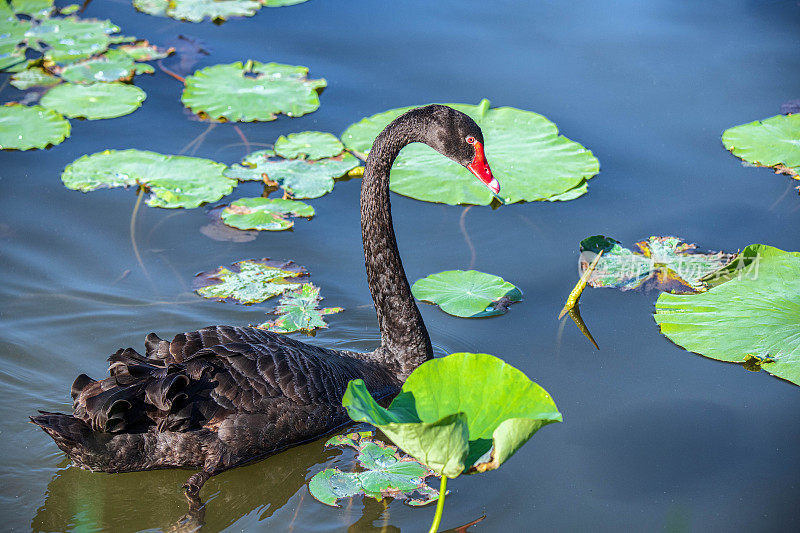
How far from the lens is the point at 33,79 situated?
7566 mm

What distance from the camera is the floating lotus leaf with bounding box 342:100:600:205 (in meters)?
5.83

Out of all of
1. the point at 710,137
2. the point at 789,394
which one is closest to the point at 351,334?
the point at 789,394

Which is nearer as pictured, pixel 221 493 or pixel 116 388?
pixel 116 388

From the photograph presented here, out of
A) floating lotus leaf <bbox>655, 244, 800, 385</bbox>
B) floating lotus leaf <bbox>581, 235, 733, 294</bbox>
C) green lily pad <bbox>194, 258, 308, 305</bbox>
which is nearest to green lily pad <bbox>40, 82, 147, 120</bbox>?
green lily pad <bbox>194, 258, 308, 305</bbox>

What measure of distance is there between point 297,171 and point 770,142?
347 centimetres

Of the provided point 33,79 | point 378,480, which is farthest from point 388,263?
point 33,79

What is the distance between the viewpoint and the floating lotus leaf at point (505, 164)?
19.1ft

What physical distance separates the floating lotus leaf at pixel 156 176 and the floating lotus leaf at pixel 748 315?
3137 mm

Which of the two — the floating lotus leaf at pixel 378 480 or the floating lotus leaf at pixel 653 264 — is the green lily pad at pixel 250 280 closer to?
the floating lotus leaf at pixel 378 480

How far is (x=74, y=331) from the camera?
16.5ft

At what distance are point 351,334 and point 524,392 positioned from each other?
198 centimetres

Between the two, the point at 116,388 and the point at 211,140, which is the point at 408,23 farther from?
the point at 116,388

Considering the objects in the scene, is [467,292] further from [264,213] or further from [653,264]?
[264,213]

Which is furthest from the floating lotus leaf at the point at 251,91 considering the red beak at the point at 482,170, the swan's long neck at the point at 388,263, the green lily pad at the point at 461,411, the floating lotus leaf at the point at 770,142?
the green lily pad at the point at 461,411
